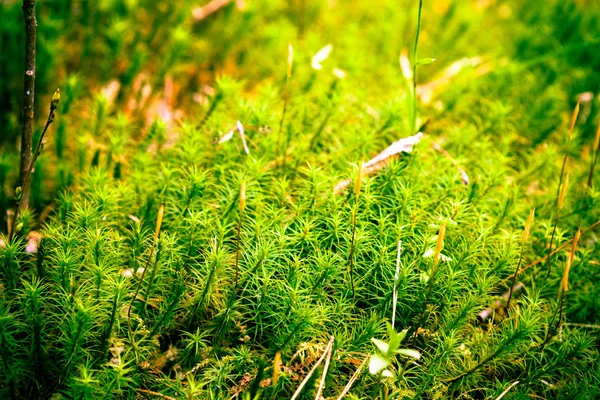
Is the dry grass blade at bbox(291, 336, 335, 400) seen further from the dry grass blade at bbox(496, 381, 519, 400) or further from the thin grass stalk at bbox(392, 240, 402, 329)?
the dry grass blade at bbox(496, 381, 519, 400)

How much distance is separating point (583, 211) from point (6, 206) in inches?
101

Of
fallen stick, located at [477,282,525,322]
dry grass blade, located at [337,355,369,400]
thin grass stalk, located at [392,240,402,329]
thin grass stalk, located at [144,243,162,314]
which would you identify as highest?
thin grass stalk, located at [144,243,162,314]

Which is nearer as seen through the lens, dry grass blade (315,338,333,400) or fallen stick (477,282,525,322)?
dry grass blade (315,338,333,400)

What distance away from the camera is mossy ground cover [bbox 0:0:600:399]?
5.24ft

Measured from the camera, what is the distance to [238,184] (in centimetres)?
194

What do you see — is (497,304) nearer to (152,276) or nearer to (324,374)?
(324,374)

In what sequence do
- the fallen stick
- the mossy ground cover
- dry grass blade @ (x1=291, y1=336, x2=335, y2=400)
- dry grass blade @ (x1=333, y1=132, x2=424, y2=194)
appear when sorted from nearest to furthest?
dry grass blade @ (x1=291, y1=336, x2=335, y2=400)
the mossy ground cover
the fallen stick
dry grass blade @ (x1=333, y1=132, x2=424, y2=194)

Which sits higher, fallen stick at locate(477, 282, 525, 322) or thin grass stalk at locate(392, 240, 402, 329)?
thin grass stalk at locate(392, 240, 402, 329)

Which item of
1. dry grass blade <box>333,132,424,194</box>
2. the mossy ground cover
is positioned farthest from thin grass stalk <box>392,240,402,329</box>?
dry grass blade <box>333,132,424,194</box>

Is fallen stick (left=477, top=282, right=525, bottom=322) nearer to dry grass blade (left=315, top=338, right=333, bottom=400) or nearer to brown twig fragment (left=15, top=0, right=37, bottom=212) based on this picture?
dry grass blade (left=315, top=338, right=333, bottom=400)

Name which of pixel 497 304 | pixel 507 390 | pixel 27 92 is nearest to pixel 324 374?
pixel 507 390

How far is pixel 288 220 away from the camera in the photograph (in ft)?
6.27

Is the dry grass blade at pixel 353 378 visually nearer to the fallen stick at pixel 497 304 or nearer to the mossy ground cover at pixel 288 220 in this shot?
the mossy ground cover at pixel 288 220

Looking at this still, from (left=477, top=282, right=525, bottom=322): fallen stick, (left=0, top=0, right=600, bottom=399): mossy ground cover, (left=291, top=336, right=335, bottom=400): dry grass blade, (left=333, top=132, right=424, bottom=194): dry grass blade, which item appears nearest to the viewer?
(left=291, top=336, right=335, bottom=400): dry grass blade
